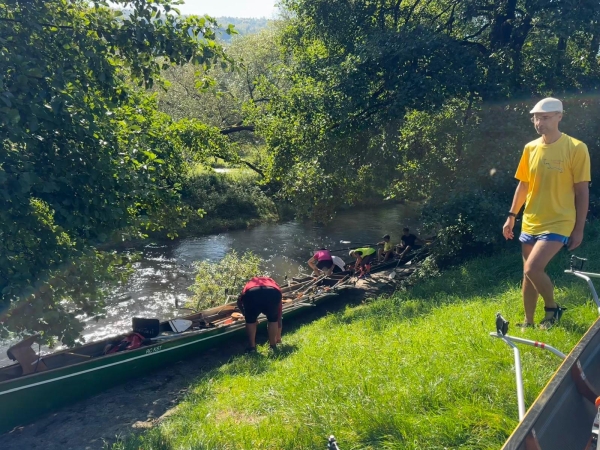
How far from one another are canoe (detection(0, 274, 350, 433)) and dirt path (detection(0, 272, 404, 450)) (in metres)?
0.15

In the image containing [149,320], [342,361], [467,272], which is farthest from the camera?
[467,272]

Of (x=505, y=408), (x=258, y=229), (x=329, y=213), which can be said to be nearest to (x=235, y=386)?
(x=505, y=408)

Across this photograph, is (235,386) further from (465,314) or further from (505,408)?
(505,408)

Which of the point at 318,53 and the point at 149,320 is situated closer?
the point at 149,320

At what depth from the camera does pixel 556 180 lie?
15.7 feet

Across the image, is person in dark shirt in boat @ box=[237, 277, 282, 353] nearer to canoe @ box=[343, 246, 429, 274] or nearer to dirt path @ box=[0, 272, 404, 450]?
dirt path @ box=[0, 272, 404, 450]

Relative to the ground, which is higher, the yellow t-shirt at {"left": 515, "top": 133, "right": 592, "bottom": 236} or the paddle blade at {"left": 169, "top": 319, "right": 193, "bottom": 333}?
the yellow t-shirt at {"left": 515, "top": 133, "right": 592, "bottom": 236}

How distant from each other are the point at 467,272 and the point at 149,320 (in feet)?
20.1

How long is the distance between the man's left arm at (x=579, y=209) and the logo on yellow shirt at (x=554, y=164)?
0.72 ft

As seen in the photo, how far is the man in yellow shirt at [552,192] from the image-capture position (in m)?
4.68

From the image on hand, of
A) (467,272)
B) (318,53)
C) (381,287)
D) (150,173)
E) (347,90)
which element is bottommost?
(381,287)

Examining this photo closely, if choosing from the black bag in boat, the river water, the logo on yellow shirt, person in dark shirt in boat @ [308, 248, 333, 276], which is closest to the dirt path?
the black bag in boat

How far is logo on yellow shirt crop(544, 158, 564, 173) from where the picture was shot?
4746 mm

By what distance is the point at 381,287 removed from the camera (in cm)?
1323
